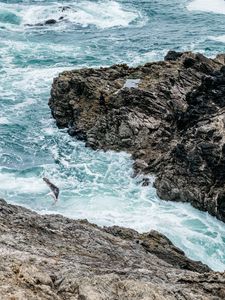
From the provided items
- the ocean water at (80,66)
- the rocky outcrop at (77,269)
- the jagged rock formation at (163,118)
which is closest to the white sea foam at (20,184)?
the ocean water at (80,66)

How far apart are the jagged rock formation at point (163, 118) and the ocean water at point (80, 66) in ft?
2.84

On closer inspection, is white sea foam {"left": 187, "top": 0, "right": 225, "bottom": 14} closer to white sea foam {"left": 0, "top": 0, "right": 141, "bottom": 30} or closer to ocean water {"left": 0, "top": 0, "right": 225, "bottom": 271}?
ocean water {"left": 0, "top": 0, "right": 225, "bottom": 271}

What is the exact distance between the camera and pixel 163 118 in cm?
3225

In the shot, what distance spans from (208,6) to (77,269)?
2618 inches

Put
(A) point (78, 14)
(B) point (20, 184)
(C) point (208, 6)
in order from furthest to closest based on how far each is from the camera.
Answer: (C) point (208, 6) < (A) point (78, 14) < (B) point (20, 184)

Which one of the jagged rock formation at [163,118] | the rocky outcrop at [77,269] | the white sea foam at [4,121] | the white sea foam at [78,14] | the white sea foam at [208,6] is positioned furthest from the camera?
the white sea foam at [208,6]

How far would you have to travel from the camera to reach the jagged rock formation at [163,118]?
26.9 meters

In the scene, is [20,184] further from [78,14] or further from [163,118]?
[78,14]

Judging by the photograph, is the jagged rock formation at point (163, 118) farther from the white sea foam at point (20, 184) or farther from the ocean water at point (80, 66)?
the white sea foam at point (20, 184)

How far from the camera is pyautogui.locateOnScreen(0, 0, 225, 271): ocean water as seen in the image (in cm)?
2564

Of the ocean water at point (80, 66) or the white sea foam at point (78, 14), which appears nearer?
the ocean water at point (80, 66)

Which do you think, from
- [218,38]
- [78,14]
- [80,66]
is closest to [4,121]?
[80,66]

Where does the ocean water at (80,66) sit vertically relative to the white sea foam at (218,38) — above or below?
below

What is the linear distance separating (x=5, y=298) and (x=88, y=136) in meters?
23.8
